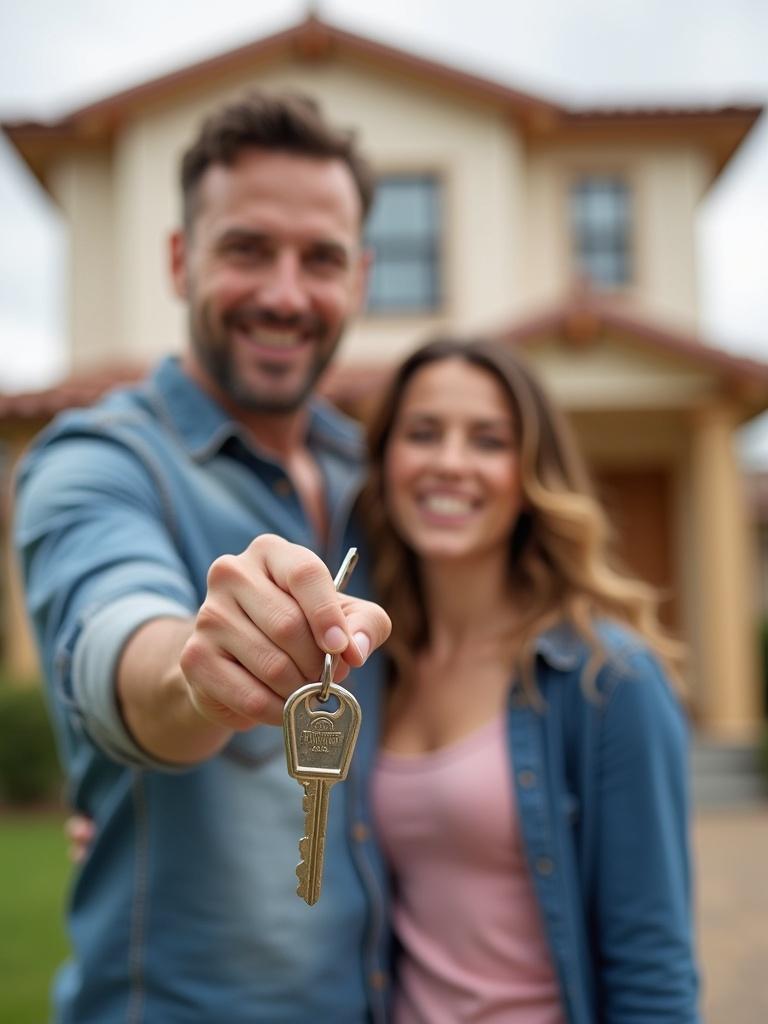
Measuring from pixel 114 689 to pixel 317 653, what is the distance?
0.60 metres

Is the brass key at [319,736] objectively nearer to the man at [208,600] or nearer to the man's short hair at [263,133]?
the man at [208,600]

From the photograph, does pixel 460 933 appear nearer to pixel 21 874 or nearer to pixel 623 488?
pixel 21 874

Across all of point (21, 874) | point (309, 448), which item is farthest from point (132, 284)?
point (309, 448)

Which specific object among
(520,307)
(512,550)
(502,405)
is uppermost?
(520,307)

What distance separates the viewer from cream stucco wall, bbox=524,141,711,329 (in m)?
13.2

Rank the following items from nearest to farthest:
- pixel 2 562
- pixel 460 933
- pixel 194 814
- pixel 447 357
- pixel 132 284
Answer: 1. pixel 194 814
2. pixel 460 933
3. pixel 447 357
4. pixel 132 284
5. pixel 2 562

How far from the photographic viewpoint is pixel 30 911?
727 centimetres

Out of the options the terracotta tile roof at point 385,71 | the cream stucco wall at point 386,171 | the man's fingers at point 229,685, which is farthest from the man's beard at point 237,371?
the terracotta tile roof at point 385,71

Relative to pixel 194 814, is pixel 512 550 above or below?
above

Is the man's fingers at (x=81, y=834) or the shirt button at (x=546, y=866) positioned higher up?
the man's fingers at (x=81, y=834)

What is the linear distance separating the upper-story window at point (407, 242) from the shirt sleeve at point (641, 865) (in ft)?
35.7

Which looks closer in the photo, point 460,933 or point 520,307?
point 460,933

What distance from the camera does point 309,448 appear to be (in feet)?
9.93

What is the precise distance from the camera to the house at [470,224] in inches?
484
